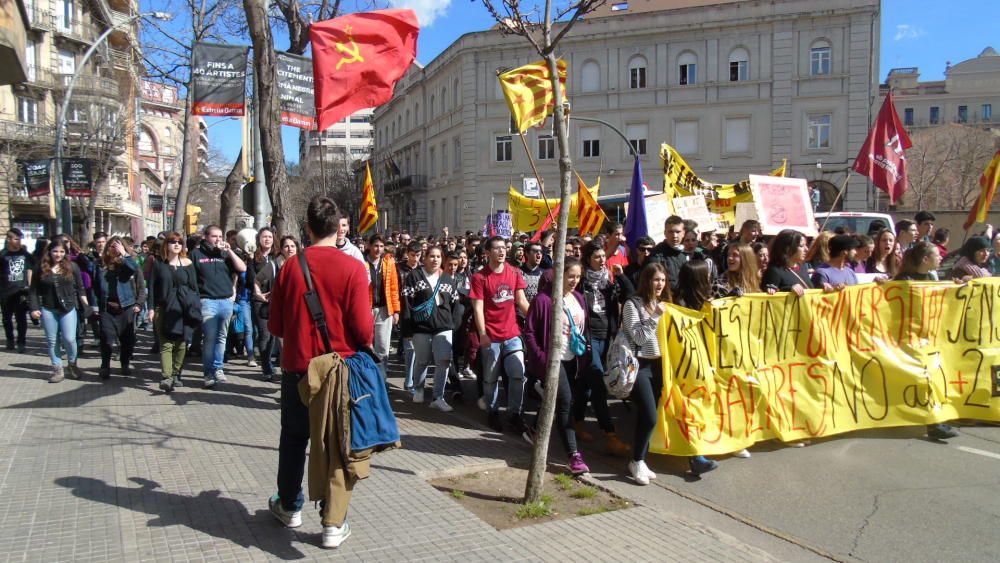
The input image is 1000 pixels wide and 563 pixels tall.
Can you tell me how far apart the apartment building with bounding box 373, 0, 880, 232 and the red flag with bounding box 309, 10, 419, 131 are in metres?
32.0

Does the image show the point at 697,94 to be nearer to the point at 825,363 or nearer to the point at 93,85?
the point at 93,85

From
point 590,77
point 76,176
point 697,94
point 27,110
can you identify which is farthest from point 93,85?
point 697,94

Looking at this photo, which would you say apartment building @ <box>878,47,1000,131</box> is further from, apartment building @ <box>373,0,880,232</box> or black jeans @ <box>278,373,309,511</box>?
black jeans @ <box>278,373,309,511</box>

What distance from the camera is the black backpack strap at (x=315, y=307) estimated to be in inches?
153

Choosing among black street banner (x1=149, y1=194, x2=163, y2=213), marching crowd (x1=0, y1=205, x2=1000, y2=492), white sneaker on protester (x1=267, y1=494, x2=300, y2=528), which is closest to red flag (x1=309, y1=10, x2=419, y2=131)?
marching crowd (x1=0, y1=205, x2=1000, y2=492)

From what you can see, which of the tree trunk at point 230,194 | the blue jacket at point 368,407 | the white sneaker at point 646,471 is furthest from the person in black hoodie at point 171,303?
the tree trunk at point 230,194

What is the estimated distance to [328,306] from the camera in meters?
3.94

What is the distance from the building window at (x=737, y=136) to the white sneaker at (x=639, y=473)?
3410 cm

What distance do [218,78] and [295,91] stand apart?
5.65 ft

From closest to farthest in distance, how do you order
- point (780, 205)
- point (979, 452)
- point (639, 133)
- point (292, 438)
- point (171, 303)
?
point (292, 438) → point (979, 452) → point (171, 303) → point (780, 205) → point (639, 133)

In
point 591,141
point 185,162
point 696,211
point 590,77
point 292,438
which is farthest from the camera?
point 591,141

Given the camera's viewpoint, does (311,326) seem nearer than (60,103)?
Yes

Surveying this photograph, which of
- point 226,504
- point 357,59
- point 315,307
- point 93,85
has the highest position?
point 93,85

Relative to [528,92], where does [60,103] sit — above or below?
above
